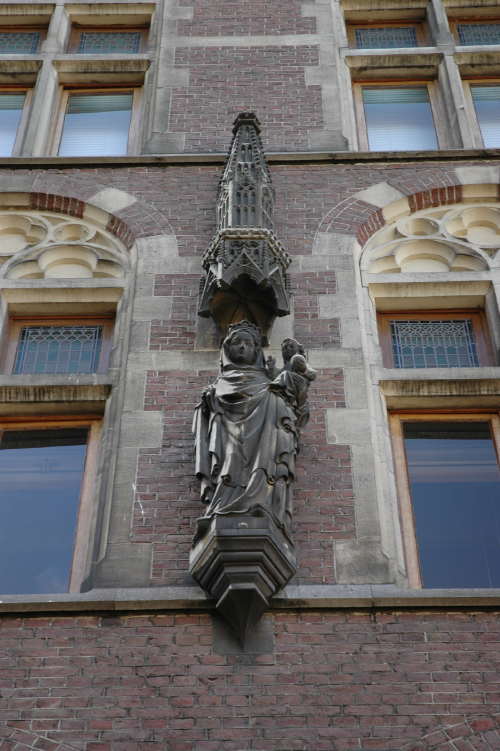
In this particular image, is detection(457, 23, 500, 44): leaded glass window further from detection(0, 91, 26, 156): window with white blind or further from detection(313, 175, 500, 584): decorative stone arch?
detection(0, 91, 26, 156): window with white blind

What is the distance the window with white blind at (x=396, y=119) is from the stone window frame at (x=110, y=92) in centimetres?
261

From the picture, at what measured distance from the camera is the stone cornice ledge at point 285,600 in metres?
8.07

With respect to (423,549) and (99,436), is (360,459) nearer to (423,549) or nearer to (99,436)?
(423,549)

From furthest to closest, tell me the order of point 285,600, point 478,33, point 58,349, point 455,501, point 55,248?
1. point 478,33
2. point 55,248
3. point 58,349
4. point 455,501
5. point 285,600

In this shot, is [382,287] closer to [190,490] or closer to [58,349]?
[58,349]

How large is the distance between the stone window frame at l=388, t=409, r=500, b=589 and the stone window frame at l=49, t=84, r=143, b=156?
493 centimetres

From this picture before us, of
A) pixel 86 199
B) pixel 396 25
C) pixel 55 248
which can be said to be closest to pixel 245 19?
pixel 396 25

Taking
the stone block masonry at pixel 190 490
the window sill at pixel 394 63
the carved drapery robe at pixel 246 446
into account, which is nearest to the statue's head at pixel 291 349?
the carved drapery robe at pixel 246 446

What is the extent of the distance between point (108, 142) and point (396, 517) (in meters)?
6.57

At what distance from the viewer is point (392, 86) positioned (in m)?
14.5

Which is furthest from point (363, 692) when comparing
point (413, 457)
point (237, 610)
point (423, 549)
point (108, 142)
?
point (108, 142)

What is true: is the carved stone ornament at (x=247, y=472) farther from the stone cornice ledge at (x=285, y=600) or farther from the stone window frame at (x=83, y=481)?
the stone window frame at (x=83, y=481)

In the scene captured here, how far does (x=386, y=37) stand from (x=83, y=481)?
27.1 ft

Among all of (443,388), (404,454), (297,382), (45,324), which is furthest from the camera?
(45,324)
